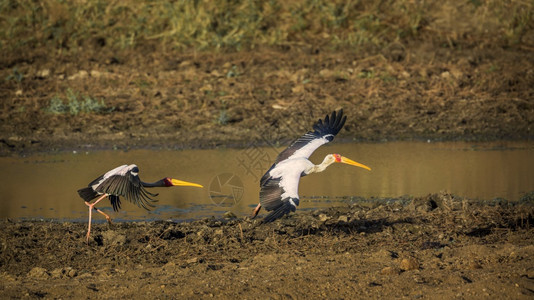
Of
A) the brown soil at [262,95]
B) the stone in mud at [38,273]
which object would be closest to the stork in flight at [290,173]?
the stone in mud at [38,273]

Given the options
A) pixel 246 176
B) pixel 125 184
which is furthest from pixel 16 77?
pixel 125 184

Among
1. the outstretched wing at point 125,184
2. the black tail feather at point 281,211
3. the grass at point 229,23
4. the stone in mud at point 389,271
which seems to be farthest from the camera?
the grass at point 229,23

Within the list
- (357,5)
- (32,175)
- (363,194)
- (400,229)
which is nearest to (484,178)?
(363,194)

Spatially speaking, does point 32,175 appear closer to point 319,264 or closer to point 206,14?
point 319,264

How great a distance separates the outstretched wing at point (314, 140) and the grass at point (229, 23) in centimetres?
673

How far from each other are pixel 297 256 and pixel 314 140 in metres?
2.44

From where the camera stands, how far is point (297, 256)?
6883 millimetres

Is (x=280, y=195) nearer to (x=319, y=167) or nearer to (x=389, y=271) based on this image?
(x=319, y=167)

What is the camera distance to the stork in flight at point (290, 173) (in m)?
7.06

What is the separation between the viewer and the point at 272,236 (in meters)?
7.52

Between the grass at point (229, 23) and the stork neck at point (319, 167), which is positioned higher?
the grass at point (229, 23)

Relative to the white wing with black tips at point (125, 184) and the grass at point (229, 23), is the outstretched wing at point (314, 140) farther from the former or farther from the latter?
the grass at point (229, 23)

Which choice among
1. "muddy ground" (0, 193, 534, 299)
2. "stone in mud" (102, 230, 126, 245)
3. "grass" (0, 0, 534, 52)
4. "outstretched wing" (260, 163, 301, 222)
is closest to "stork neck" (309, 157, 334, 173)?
"muddy ground" (0, 193, 534, 299)

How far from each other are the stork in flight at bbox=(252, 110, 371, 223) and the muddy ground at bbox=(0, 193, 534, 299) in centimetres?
39
